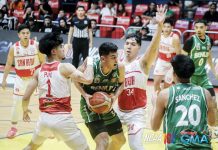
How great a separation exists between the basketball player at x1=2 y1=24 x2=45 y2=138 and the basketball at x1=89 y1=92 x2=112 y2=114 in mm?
2625

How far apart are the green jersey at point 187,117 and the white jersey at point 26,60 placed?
170 inches

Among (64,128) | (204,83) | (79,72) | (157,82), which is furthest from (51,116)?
(157,82)

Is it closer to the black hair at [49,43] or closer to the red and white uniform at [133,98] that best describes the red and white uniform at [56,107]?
the black hair at [49,43]

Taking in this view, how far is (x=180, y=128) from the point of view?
461cm

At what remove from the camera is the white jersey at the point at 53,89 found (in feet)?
19.5

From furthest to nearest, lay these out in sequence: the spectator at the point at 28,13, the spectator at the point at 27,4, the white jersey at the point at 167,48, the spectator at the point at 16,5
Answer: the spectator at the point at 16,5 → the spectator at the point at 27,4 → the spectator at the point at 28,13 → the white jersey at the point at 167,48

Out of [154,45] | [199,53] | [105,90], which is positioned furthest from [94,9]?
[105,90]

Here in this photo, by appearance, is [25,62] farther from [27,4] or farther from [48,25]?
[27,4]

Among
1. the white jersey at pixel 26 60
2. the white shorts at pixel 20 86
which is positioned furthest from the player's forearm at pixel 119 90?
the white jersey at pixel 26 60

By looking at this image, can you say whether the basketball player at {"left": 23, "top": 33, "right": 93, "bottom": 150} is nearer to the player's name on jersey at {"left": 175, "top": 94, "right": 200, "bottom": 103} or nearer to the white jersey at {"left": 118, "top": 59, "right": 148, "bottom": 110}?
the white jersey at {"left": 118, "top": 59, "right": 148, "bottom": 110}

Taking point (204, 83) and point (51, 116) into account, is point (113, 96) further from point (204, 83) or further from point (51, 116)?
point (204, 83)

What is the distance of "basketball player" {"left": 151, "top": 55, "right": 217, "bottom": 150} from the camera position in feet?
15.1

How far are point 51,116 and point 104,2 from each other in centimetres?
1332

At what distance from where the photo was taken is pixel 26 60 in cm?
865
